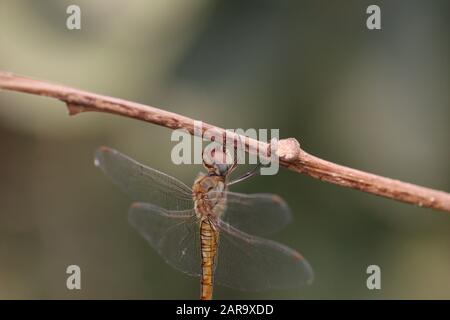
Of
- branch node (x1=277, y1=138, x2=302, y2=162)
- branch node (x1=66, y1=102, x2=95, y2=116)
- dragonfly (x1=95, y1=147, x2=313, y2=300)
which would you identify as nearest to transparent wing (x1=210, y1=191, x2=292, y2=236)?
dragonfly (x1=95, y1=147, x2=313, y2=300)

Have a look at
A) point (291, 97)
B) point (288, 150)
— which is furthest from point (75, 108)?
point (291, 97)

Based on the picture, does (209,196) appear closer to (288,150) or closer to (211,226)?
(211,226)

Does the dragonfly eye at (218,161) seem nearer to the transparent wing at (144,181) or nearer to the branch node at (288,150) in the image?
the transparent wing at (144,181)

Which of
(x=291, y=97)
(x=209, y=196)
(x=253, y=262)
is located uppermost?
(x=291, y=97)

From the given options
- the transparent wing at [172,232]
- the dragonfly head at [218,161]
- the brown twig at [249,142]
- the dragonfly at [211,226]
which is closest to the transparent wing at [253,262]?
the dragonfly at [211,226]
